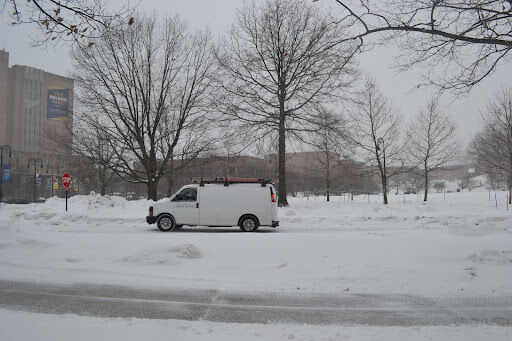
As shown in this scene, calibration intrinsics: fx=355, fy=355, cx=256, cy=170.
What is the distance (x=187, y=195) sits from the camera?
14.1 m

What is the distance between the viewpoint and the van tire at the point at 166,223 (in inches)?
555

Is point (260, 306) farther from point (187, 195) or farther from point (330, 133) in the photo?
point (330, 133)

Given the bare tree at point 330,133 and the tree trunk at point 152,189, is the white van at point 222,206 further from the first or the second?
the tree trunk at point 152,189

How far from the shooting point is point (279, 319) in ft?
15.9

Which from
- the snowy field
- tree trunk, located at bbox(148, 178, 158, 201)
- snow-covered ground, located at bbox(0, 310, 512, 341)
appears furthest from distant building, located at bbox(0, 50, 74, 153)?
snow-covered ground, located at bbox(0, 310, 512, 341)

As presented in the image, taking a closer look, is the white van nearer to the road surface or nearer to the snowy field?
the snowy field

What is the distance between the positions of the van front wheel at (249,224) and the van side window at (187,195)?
2099 millimetres

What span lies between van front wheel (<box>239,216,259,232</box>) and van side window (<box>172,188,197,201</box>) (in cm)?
210

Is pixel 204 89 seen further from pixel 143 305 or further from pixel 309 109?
pixel 143 305

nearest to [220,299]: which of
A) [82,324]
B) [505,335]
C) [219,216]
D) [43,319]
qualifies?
[82,324]

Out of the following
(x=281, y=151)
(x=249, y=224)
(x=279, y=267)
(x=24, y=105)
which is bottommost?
(x=279, y=267)

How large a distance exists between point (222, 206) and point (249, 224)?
4.18 ft

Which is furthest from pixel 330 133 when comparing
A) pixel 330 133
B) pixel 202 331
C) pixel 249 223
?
pixel 202 331

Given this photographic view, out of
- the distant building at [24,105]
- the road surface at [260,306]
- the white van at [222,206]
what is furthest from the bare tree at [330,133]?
the distant building at [24,105]
